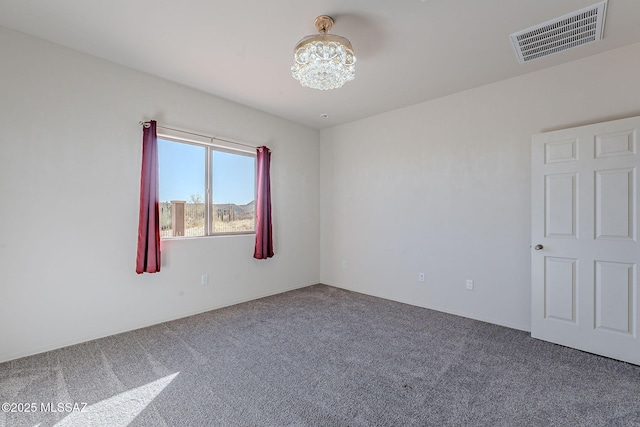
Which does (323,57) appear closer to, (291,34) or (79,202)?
(291,34)

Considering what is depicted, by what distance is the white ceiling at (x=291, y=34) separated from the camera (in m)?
2.10

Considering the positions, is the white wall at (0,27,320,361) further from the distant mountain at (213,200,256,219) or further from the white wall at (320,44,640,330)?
the white wall at (320,44,640,330)

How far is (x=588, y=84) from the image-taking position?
108 inches

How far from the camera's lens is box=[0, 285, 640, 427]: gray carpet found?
5.74ft

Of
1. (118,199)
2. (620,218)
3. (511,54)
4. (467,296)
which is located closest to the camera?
(620,218)

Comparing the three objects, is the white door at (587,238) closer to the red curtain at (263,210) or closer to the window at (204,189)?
the red curtain at (263,210)

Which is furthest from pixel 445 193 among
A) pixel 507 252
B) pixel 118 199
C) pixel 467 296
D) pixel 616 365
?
pixel 118 199

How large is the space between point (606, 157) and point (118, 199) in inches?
180

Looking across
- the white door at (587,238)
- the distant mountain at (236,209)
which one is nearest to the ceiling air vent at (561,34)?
the white door at (587,238)

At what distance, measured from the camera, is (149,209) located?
3020 millimetres

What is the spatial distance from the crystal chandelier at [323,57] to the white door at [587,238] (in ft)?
6.84

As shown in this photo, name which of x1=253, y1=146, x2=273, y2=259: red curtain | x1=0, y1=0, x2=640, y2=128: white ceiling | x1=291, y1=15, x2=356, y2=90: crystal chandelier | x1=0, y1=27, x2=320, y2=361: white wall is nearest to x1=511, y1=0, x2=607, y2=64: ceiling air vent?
x1=0, y1=0, x2=640, y2=128: white ceiling

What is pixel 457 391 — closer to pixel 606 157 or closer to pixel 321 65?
pixel 606 157

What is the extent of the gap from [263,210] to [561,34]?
359 centimetres
